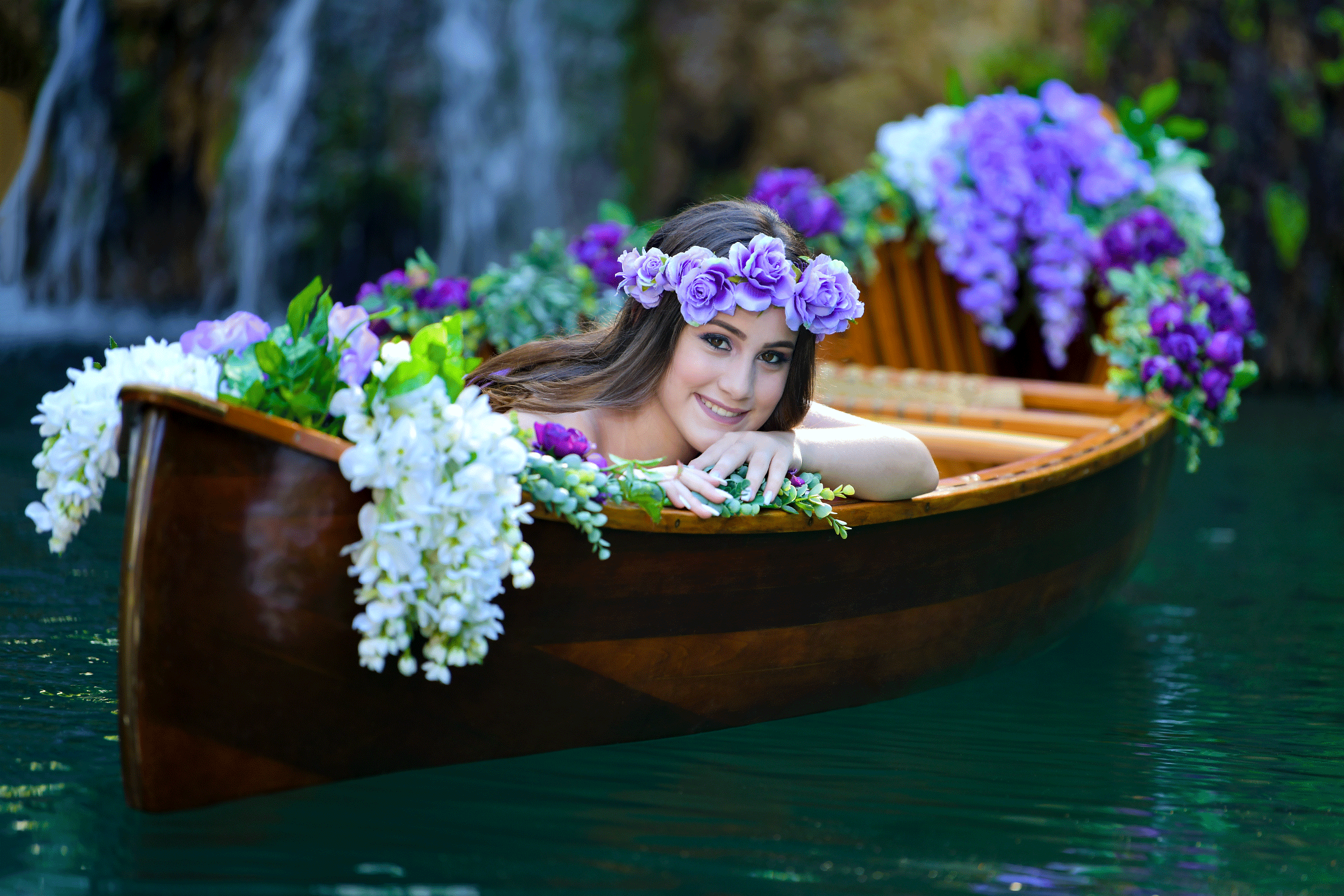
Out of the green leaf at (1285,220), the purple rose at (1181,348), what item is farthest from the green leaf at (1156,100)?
the green leaf at (1285,220)

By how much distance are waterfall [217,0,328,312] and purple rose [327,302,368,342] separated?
836 centimetres

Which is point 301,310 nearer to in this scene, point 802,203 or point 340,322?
point 340,322

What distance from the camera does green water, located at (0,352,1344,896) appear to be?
2045 mm

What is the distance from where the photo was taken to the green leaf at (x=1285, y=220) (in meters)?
9.93

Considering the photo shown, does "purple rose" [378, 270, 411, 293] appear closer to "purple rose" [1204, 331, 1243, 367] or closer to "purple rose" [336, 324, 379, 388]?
"purple rose" [336, 324, 379, 388]

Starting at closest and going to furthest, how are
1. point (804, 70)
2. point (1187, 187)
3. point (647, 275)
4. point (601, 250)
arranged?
point (647, 275) → point (601, 250) → point (1187, 187) → point (804, 70)

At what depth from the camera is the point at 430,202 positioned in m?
10.4

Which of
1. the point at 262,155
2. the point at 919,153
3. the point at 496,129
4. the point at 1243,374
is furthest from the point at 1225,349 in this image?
the point at 262,155

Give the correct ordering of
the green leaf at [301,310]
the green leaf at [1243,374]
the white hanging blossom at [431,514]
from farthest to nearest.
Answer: the green leaf at [1243,374] → the green leaf at [301,310] → the white hanging blossom at [431,514]

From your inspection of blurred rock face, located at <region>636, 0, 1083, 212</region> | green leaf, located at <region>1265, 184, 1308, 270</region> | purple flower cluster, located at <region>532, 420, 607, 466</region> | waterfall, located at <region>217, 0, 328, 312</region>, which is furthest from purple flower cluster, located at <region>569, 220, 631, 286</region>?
green leaf, located at <region>1265, 184, 1308, 270</region>

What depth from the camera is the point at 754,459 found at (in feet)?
8.21

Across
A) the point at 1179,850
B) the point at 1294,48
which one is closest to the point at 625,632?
the point at 1179,850

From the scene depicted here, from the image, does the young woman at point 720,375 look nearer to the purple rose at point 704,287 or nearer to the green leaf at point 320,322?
the purple rose at point 704,287

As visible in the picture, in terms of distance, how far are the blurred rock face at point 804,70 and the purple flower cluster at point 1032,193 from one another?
4.65 metres
